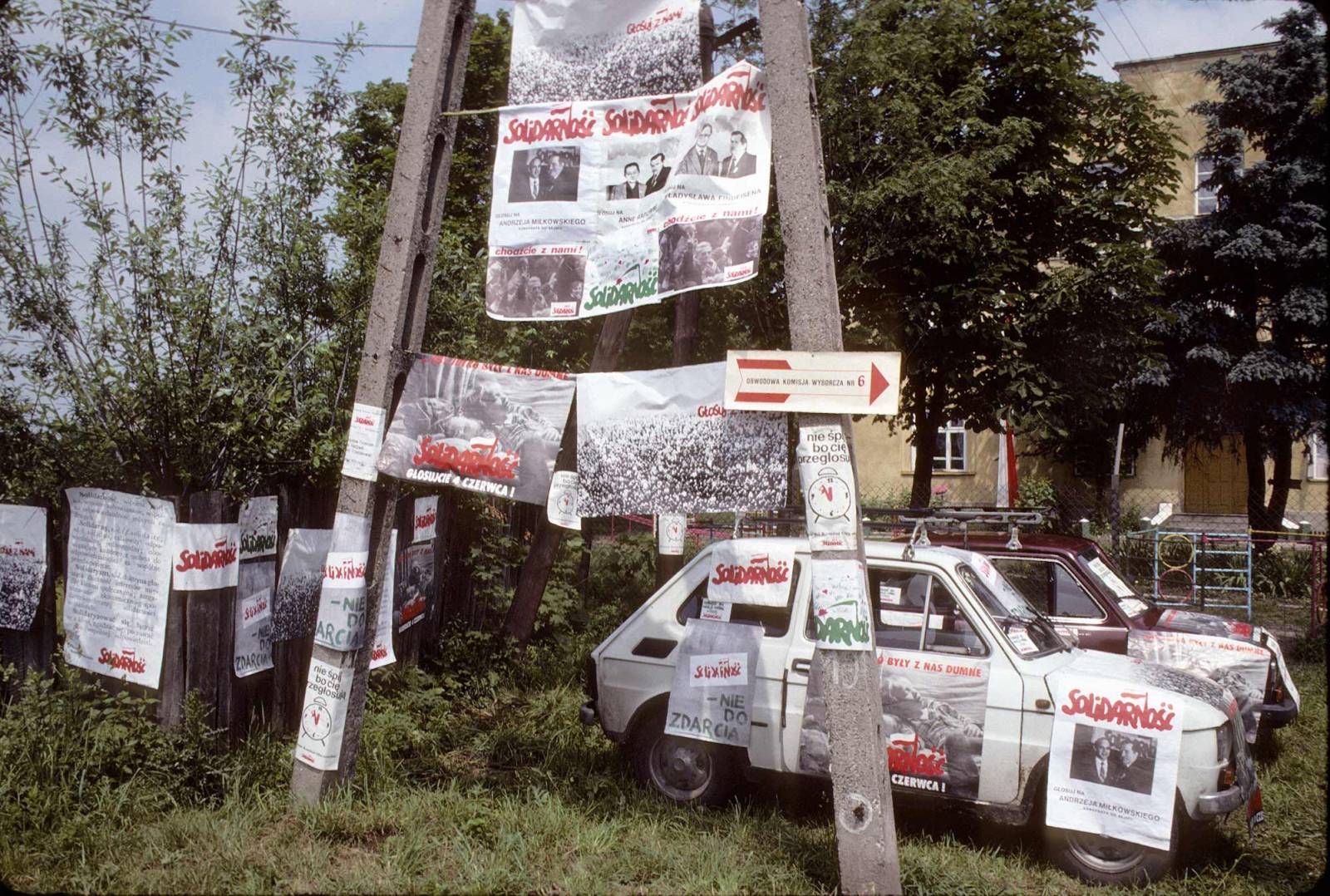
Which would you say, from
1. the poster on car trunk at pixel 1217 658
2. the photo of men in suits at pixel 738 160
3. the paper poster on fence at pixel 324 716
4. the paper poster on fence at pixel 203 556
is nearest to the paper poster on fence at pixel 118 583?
the paper poster on fence at pixel 203 556

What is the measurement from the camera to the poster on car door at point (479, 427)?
17.7 feet

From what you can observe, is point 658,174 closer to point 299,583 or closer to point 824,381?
point 824,381

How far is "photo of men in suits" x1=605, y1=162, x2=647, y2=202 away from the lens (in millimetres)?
5375

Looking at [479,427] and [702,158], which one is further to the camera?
[479,427]

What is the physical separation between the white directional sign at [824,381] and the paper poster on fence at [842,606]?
2.28ft

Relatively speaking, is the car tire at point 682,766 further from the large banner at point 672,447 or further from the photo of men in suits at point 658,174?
the photo of men in suits at point 658,174

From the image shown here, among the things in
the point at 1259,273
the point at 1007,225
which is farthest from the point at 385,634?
the point at 1259,273

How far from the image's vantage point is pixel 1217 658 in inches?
274

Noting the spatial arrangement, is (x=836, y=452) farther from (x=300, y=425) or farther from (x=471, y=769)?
(x=300, y=425)

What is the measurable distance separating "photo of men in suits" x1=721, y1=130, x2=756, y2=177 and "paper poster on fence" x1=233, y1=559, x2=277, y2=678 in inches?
Answer: 148

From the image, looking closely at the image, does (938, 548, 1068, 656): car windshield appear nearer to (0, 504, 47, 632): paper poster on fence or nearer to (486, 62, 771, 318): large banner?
(486, 62, 771, 318): large banner

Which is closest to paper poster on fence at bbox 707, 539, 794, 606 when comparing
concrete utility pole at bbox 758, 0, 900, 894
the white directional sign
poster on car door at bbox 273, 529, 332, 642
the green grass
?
the green grass

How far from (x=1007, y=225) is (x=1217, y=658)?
805 centimetres

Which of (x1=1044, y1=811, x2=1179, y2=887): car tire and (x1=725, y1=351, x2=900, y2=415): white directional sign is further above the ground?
(x1=725, y1=351, x2=900, y2=415): white directional sign
